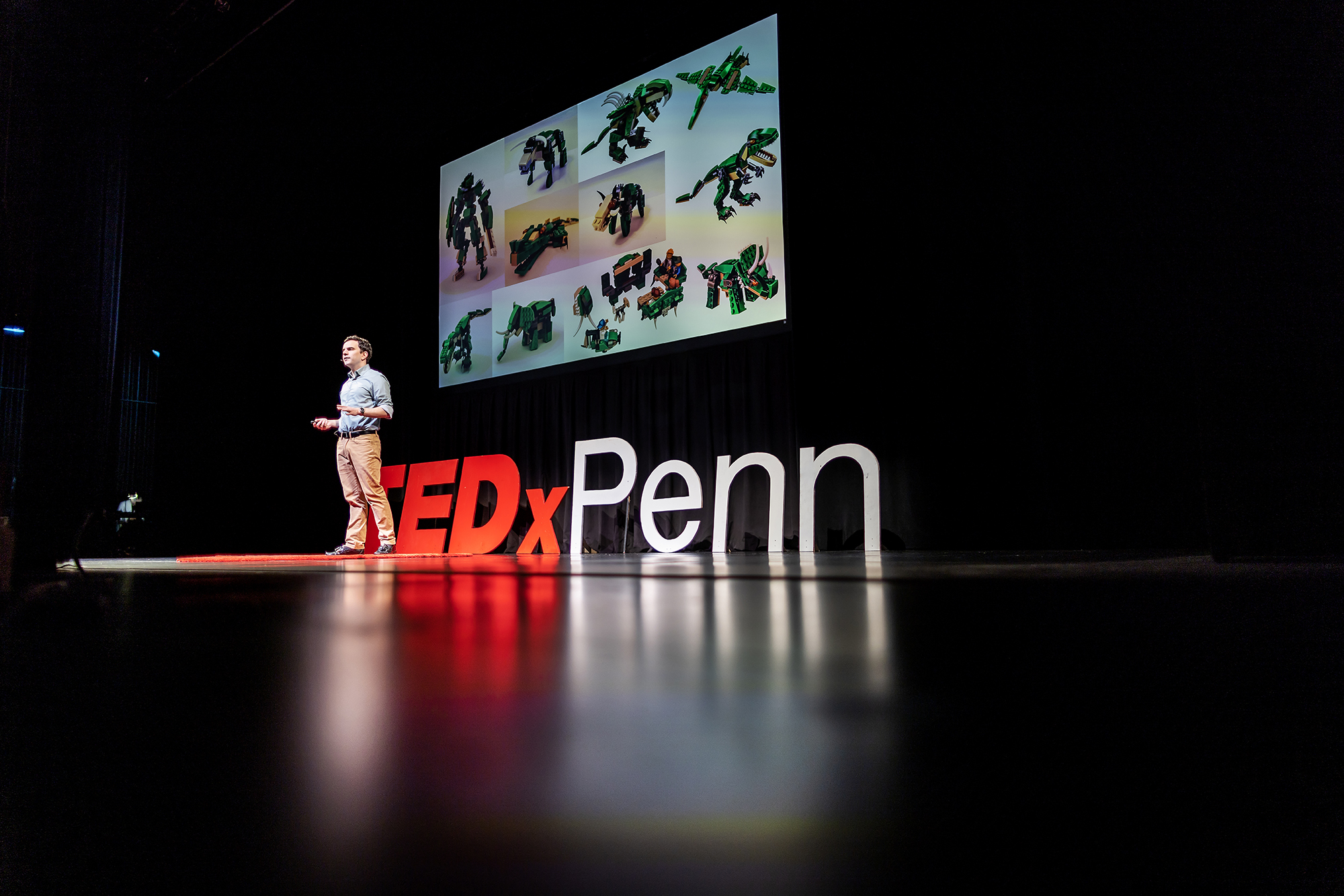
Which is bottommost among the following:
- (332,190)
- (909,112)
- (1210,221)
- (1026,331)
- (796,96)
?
(1210,221)

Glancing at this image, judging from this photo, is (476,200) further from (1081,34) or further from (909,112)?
(1081,34)

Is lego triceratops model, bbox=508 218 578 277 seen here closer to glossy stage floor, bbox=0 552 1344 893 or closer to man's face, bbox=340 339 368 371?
man's face, bbox=340 339 368 371

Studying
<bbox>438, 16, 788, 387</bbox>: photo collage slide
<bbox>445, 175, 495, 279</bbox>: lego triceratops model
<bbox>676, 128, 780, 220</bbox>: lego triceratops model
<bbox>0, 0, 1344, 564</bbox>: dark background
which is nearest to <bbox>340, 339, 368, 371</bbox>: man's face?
<bbox>438, 16, 788, 387</bbox>: photo collage slide

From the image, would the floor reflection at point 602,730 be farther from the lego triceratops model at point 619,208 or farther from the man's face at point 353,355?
the lego triceratops model at point 619,208

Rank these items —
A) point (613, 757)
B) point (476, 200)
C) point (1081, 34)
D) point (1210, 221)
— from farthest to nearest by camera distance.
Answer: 1. point (476, 200)
2. point (1081, 34)
3. point (1210, 221)
4. point (613, 757)

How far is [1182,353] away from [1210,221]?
6.26 ft

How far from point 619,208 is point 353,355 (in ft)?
5.89

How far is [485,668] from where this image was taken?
231 mm

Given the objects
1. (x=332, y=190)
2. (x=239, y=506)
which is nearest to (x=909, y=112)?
(x=332, y=190)

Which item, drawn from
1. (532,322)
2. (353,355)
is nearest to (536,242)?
(532,322)

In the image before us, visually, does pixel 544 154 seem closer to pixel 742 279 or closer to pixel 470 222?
pixel 470 222

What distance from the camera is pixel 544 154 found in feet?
17.0

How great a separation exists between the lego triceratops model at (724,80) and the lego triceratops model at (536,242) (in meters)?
1.06

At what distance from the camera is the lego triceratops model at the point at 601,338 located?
15.3 ft
